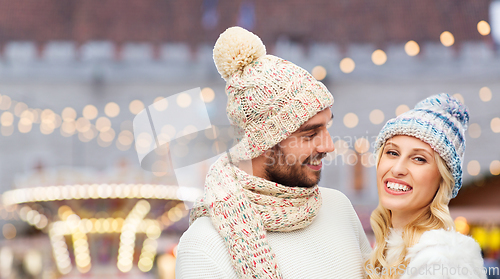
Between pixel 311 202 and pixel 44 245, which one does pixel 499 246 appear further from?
pixel 44 245

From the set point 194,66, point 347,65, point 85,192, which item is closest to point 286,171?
point 85,192

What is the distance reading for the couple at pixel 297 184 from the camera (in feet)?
4.88

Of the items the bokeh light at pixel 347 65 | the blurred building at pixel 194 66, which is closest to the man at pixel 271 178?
the blurred building at pixel 194 66

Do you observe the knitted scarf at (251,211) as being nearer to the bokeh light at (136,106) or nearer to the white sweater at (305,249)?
the white sweater at (305,249)

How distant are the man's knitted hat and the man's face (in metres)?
0.04

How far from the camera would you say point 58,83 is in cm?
915

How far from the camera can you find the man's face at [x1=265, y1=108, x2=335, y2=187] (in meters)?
1.62

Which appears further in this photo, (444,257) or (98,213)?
(98,213)

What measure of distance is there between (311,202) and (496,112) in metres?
6.40

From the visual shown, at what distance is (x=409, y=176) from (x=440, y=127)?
0.61 feet

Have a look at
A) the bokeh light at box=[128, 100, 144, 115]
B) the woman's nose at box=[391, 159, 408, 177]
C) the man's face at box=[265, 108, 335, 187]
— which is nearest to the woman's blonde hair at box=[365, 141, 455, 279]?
the woman's nose at box=[391, 159, 408, 177]

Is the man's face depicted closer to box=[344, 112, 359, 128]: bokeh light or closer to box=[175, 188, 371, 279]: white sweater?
box=[175, 188, 371, 279]: white sweater

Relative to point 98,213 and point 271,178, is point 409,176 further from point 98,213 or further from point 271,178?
point 98,213

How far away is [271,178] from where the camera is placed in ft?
5.37
